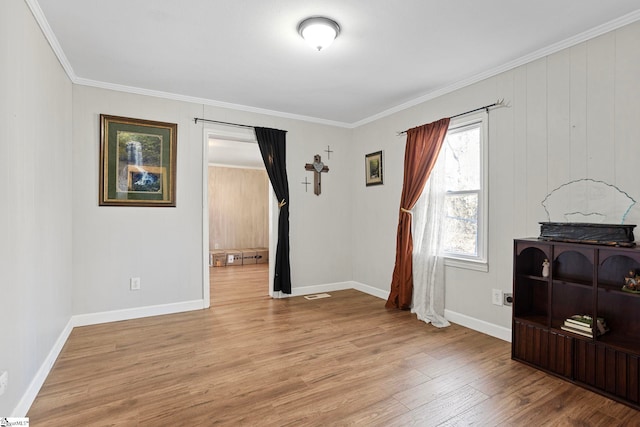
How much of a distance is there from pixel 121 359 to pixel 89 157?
6.94 ft

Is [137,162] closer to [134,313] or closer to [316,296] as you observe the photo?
[134,313]

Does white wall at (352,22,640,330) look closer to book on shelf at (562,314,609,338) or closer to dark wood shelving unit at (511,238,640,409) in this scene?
dark wood shelving unit at (511,238,640,409)

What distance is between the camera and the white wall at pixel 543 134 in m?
2.39

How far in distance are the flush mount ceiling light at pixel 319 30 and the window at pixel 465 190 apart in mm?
1770

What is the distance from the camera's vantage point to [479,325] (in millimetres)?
3326

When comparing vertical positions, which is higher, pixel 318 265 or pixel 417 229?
pixel 417 229

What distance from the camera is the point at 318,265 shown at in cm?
495

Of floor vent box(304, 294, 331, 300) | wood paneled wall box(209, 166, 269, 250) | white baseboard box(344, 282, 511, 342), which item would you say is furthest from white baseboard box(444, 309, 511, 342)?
wood paneled wall box(209, 166, 269, 250)

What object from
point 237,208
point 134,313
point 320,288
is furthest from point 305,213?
point 237,208

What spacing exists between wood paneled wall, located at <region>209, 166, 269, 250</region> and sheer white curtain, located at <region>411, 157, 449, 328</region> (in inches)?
219

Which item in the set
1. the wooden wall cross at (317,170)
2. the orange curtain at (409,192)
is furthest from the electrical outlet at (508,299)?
the wooden wall cross at (317,170)

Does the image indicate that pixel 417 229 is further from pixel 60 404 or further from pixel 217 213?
pixel 217 213

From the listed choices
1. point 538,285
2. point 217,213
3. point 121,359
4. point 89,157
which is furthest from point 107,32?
point 217,213

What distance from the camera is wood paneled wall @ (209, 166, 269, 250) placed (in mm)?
8344
